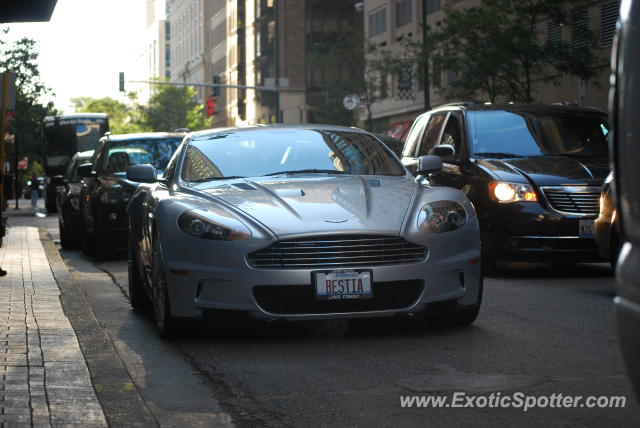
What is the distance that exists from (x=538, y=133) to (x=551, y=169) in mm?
1128

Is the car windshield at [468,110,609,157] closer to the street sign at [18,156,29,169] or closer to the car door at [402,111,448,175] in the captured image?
the car door at [402,111,448,175]

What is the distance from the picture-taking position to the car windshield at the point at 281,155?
9055mm

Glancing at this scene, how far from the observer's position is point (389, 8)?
60.6m

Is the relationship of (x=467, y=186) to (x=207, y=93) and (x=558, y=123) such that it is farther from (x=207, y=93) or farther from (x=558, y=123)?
(x=207, y=93)

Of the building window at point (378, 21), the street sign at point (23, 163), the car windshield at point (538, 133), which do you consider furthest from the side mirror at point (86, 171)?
the street sign at point (23, 163)

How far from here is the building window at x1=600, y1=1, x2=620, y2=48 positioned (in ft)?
115

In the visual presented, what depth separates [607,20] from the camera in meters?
35.4

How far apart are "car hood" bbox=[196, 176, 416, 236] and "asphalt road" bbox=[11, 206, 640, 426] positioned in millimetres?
734

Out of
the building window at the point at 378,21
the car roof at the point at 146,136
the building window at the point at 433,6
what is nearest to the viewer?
the car roof at the point at 146,136

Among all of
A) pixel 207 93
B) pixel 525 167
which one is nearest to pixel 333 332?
pixel 525 167

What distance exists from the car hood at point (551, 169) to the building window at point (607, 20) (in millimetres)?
23129

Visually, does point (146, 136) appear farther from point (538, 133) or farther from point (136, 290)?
point (136, 290)

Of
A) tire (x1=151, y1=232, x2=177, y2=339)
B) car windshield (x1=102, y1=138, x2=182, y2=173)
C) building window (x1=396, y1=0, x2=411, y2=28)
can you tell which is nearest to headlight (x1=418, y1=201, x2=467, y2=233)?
tire (x1=151, y1=232, x2=177, y2=339)

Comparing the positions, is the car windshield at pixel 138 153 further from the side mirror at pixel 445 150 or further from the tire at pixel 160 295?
the tire at pixel 160 295
